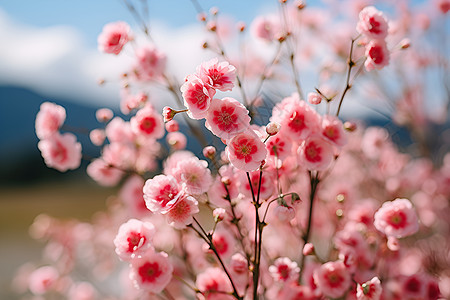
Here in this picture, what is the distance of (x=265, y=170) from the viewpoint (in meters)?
0.77

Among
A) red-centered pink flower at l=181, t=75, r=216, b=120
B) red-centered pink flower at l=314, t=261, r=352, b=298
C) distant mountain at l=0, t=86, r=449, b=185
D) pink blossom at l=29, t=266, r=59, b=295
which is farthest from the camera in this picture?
distant mountain at l=0, t=86, r=449, b=185

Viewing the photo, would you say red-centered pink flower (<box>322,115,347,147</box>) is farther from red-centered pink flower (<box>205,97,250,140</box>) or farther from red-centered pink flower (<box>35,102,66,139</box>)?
red-centered pink flower (<box>35,102,66,139</box>)

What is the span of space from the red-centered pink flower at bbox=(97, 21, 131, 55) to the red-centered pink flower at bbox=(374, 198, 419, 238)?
0.72m

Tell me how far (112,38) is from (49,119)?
25cm

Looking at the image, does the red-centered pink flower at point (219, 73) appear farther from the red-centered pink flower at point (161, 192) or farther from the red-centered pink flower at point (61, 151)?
the red-centered pink flower at point (61, 151)

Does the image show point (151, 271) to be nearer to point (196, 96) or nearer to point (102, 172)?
point (196, 96)

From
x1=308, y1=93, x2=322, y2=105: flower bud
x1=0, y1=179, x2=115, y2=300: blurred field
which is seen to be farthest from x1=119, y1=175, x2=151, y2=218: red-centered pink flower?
x1=0, y1=179, x2=115, y2=300: blurred field

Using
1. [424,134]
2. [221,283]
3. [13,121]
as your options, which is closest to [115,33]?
[221,283]

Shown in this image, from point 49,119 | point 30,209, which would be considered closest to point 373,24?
point 49,119

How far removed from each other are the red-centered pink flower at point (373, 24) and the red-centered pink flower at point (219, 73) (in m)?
0.33

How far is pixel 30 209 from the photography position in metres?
5.46

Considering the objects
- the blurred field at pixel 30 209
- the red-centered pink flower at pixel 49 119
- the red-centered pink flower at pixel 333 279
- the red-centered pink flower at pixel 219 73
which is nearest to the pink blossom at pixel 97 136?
the red-centered pink flower at pixel 49 119

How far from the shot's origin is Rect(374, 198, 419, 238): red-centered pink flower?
0.79m

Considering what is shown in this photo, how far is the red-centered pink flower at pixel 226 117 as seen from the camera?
0.60 m
